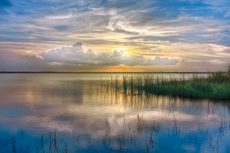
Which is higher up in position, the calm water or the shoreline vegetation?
the shoreline vegetation

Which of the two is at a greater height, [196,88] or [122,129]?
[196,88]

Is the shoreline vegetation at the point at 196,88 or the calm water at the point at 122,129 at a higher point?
the shoreline vegetation at the point at 196,88

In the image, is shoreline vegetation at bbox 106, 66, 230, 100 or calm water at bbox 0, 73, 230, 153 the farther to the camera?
shoreline vegetation at bbox 106, 66, 230, 100

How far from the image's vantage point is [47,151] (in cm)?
1138

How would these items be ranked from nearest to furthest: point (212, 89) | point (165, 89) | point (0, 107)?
point (0, 107), point (212, 89), point (165, 89)

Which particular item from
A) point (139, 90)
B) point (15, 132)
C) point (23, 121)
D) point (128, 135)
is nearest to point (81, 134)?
point (128, 135)

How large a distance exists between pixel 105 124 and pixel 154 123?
9.11ft

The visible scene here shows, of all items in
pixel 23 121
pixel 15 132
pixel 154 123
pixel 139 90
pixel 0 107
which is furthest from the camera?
pixel 139 90

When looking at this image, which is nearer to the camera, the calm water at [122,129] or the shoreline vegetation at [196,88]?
the calm water at [122,129]

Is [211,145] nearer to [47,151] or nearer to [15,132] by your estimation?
[47,151]

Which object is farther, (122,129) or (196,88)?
(196,88)

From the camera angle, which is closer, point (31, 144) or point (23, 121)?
point (31, 144)

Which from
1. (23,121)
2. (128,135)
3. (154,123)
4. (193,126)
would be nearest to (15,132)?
(23,121)

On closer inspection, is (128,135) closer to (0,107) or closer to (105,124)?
(105,124)
